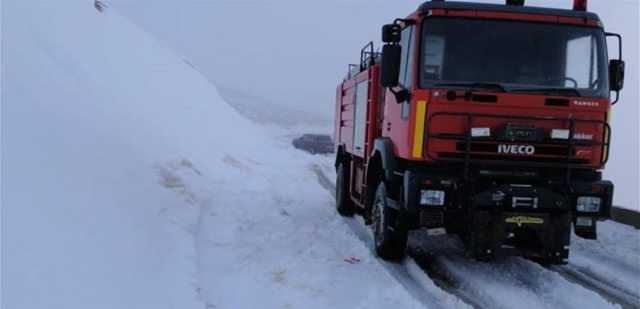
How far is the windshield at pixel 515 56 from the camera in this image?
651 centimetres

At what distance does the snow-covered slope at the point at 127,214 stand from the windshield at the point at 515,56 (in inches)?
98.2

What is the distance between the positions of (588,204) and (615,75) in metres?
1.60

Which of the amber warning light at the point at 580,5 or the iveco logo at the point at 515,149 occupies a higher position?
the amber warning light at the point at 580,5

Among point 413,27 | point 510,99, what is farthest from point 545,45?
point 413,27

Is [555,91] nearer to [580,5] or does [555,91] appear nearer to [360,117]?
[580,5]

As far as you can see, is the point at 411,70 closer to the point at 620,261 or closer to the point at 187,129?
the point at 620,261

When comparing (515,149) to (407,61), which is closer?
(515,149)

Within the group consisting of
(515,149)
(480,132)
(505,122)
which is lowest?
(515,149)

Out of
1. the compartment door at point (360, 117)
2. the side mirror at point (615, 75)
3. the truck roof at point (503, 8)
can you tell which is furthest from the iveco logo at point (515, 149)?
the compartment door at point (360, 117)

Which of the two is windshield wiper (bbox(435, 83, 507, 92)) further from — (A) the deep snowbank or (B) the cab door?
(A) the deep snowbank

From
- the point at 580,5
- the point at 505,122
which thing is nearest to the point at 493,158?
the point at 505,122

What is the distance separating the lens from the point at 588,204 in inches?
255

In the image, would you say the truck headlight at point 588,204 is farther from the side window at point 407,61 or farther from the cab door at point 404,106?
the side window at point 407,61

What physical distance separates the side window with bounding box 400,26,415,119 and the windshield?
23 centimetres
